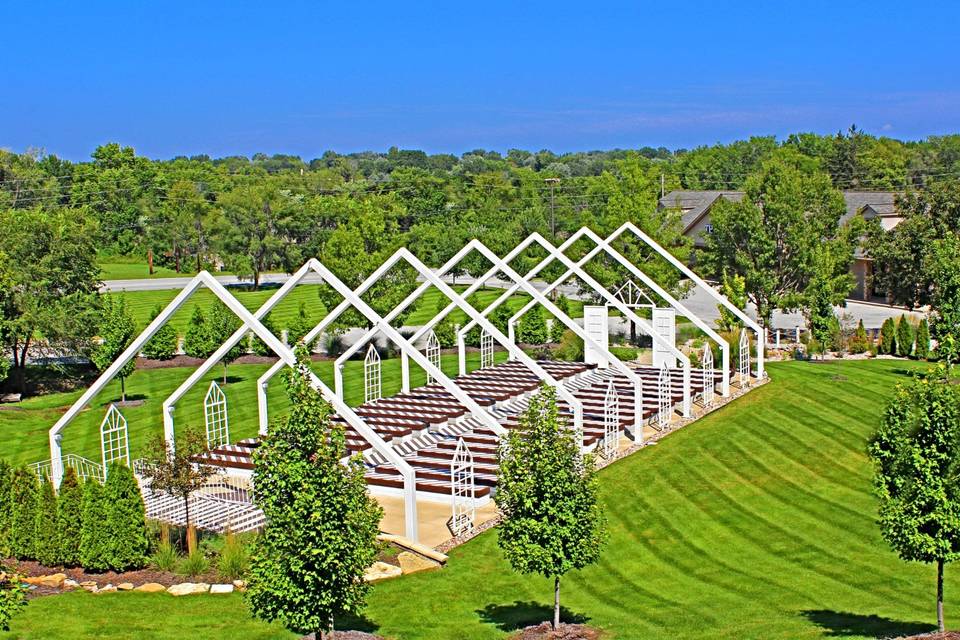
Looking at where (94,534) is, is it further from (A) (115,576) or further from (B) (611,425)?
(B) (611,425)

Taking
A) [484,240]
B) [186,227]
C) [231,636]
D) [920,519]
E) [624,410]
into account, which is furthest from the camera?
[186,227]

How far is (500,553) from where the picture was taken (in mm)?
19781

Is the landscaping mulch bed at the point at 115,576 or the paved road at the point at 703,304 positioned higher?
the paved road at the point at 703,304

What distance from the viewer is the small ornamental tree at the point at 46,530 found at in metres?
19.7

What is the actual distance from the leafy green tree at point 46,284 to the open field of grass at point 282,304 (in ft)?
33.3

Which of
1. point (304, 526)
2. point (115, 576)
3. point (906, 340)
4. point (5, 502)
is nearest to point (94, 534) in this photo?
point (115, 576)

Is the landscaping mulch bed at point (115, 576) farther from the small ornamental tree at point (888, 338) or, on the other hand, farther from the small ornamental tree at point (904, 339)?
the small ornamental tree at point (888, 338)

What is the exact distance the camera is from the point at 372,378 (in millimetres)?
33844

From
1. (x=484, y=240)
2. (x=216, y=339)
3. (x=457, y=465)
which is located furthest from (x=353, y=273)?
(x=457, y=465)

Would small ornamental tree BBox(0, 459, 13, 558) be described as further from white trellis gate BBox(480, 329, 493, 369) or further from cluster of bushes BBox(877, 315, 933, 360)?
cluster of bushes BBox(877, 315, 933, 360)

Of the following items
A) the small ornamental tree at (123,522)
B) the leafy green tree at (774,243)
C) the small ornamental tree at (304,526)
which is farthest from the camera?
the leafy green tree at (774,243)

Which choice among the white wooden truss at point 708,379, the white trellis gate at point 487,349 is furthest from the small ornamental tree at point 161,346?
the white wooden truss at point 708,379

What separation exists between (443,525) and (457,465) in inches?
57.0

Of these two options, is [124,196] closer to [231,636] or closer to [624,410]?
A: [624,410]
